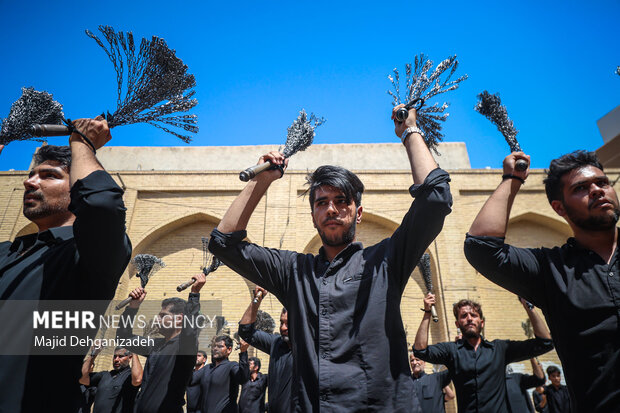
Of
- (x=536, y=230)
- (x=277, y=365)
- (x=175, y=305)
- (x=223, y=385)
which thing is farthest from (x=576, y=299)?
(x=536, y=230)

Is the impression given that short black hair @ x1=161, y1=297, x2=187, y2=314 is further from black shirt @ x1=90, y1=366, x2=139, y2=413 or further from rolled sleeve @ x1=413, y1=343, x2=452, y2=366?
rolled sleeve @ x1=413, y1=343, x2=452, y2=366

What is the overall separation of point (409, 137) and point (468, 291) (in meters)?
11.1

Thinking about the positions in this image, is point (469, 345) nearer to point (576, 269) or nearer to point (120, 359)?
point (576, 269)

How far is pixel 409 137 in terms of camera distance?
6.61ft

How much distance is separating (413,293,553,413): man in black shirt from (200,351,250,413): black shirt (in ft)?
Answer: 10.4

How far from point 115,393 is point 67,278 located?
4696 millimetres

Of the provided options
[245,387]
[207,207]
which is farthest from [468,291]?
[207,207]

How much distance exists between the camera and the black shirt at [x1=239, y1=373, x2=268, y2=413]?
24.4 feet

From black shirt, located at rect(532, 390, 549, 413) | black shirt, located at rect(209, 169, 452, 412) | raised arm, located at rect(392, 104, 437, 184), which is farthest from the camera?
black shirt, located at rect(532, 390, 549, 413)

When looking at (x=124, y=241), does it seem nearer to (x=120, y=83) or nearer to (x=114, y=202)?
(x=114, y=202)

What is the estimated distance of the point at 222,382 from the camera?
20.6 feet

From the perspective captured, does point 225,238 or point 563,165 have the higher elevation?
Answer: point 563,165

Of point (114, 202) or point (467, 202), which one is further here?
point (467, 202)

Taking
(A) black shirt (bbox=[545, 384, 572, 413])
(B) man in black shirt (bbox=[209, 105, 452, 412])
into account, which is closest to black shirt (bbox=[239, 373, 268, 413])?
(A) black shirt (bbox=[545, 384, 572, 413])
